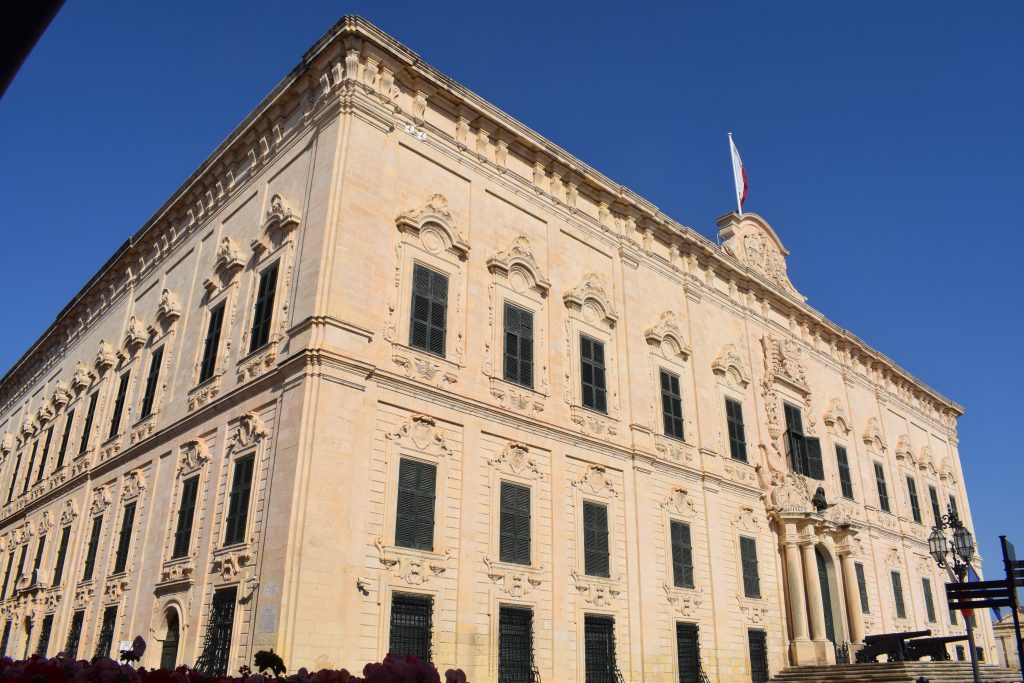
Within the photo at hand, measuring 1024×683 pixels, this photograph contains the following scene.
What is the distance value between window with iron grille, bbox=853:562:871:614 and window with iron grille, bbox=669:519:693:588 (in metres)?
8.39

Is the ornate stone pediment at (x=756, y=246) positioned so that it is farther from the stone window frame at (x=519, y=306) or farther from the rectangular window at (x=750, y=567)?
the stone window frame at (x=519, y=306)

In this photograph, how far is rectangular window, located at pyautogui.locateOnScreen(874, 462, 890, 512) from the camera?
3000 centimetres

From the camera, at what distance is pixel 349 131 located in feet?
53.8

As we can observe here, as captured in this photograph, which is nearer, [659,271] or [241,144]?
[241,144]

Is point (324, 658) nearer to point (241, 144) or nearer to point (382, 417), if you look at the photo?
point (382, 417)

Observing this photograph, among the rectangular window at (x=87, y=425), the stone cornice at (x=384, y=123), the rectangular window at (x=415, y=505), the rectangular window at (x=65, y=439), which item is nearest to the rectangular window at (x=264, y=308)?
the stone cornice at (x=384, y=123)

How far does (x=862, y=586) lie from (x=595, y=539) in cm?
1306

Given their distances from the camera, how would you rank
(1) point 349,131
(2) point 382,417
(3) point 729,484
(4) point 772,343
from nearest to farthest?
(2) point 382,417 → (1) point 349,131 → (3) point 729,484 → (4) point 772,343

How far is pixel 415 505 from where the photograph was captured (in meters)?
15.0

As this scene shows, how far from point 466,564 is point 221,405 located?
234 inches

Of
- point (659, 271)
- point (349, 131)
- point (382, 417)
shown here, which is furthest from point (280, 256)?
point (659, 271)

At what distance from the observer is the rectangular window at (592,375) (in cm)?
1944

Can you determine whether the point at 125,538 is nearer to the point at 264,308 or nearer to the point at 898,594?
the point at 264,308

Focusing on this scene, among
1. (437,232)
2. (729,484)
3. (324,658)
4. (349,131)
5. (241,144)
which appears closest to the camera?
(324,658)
